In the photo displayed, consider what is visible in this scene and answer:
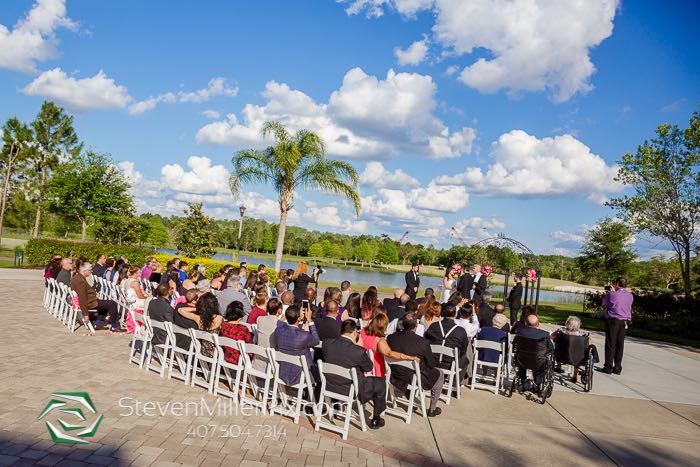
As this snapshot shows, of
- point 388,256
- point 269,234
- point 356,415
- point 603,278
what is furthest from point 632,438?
point 388,256

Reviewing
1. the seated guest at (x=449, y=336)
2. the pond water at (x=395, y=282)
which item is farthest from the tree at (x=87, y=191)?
the seated guest at (x=449, y=336)

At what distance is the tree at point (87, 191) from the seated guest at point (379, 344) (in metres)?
29.5

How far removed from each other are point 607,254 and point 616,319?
3093 cm

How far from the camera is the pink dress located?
5.85m

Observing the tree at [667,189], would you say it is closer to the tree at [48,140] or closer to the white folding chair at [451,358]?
the white folding chair at [451,358]

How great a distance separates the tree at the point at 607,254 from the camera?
35938 millimetres

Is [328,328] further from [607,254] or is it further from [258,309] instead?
[607,254]

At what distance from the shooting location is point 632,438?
19.5 feet

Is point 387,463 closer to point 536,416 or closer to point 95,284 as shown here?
point 536,416

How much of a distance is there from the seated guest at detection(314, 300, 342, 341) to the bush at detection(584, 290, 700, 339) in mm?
18083

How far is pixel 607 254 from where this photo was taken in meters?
36.8

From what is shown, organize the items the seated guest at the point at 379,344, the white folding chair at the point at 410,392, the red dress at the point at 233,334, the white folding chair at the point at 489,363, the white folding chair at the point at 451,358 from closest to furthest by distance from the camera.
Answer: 1. the white folding chair at the point at 410,392
2. the seated guest at the point at 379,344
3. the red dress at the point at 233,334
4. the white folding chair at the point at 451,358
5. the white folding chair at the point at 489,363

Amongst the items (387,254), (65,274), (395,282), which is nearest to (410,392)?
(65,274)

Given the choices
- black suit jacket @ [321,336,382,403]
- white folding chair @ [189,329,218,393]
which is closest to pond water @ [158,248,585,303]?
white folding chair @ [189,329,218,393]
